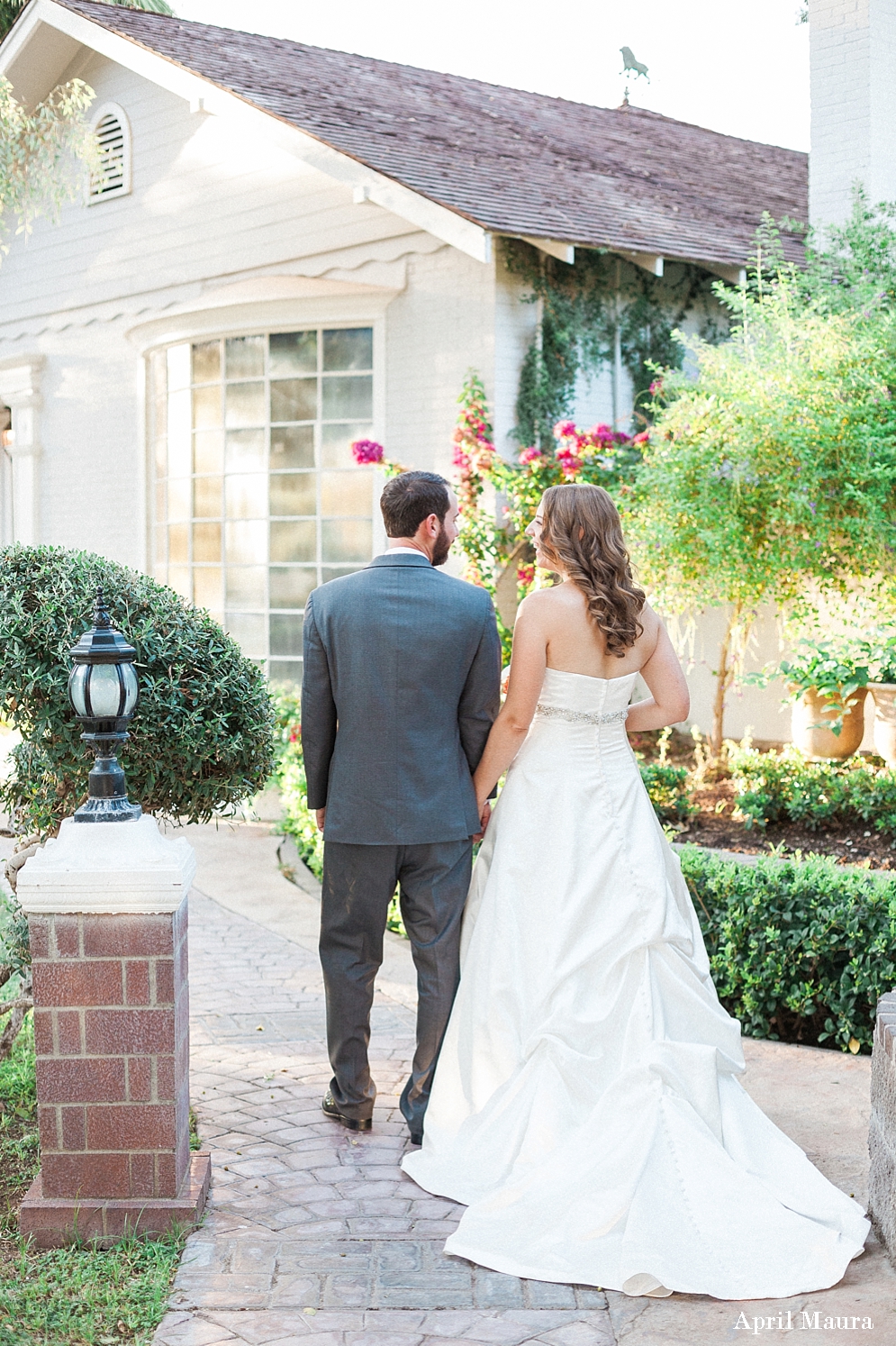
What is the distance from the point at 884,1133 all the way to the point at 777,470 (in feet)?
14.5

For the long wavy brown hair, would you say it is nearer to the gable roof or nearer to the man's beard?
the man's beard

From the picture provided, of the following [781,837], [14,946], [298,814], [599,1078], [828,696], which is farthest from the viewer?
[298,814]

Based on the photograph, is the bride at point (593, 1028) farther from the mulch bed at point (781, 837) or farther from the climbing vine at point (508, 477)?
the climbing vine at point (508, 477)

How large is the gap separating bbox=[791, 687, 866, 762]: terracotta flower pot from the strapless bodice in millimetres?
3551

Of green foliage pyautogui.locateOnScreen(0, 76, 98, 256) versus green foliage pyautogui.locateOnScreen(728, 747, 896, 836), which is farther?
green foliage pyautogui.locateOnScreen(0, 76, 98, 256)

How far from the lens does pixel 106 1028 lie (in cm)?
325

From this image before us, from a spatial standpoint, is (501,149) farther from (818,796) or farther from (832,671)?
(818,796)

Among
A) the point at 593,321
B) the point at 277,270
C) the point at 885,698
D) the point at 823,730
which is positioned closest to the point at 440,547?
the point at 885,698

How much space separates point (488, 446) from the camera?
26.9ft

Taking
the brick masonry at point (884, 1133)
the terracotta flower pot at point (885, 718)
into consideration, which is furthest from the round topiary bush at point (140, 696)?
the terracotta flower pot at point (885, 718)

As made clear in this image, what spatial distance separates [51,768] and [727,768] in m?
4.87

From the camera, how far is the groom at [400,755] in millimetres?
3768

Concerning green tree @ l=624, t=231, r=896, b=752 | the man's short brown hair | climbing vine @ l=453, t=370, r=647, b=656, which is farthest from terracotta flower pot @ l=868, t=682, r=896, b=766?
the man's short brown hair

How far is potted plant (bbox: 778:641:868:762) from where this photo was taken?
6.60 metres
